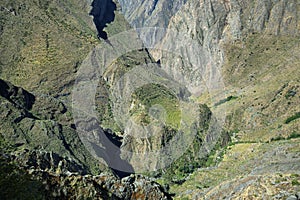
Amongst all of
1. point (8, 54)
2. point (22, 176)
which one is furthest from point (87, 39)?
point (22, 176)

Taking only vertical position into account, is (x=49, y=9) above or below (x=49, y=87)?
above

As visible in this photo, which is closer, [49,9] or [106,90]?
[106,90]

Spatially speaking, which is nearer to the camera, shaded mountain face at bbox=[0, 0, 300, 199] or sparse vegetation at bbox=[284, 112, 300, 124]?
shaded mountain face at bbox=[0, 0, 300, 199]

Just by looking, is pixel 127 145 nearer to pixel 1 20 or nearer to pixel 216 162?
pixel 216 162

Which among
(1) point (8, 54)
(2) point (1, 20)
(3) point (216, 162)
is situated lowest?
(3) point (216, 162)

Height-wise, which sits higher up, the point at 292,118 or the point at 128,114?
the point at 128,114

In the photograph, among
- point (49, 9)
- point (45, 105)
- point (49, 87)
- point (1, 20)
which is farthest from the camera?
point (49, 9)

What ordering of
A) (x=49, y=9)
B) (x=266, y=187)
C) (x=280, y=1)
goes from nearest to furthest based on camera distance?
(x=266, y=187)
(x=49, y=9)
(x=280, y=1)

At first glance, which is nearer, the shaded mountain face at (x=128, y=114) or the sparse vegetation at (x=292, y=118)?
the shaded mountain face at (x=128, y=114)

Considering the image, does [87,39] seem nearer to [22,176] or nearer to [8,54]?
[8,54]

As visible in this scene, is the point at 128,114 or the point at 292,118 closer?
the point at 292,118
